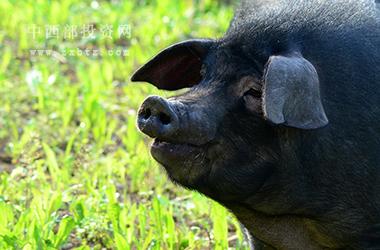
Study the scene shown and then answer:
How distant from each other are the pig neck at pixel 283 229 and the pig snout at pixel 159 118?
1.73 ft

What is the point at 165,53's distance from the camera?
4852 millimetres

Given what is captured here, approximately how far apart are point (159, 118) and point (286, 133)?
Answer: 1.61 ft

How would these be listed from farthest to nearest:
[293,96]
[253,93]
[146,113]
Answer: [253,93] → [146,113] → [293,96]

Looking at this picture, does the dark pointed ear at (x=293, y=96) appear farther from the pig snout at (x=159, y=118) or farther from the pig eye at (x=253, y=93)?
the pig snout at (x=159, y=118)

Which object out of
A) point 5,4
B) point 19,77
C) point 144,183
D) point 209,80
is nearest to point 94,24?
point 5,4

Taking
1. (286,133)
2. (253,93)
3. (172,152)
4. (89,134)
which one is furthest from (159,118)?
(89,134)

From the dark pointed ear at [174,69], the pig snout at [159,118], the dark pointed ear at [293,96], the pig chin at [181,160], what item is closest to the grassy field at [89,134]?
the dark pointed ear at [174,69]

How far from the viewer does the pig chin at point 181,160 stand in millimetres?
4305

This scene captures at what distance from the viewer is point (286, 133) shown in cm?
439

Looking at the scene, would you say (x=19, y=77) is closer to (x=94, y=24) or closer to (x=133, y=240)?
(x=94, y=24)

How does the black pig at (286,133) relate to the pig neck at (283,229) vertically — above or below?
above

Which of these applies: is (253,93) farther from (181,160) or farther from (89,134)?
(89,134)

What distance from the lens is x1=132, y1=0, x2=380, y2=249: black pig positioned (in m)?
4.32

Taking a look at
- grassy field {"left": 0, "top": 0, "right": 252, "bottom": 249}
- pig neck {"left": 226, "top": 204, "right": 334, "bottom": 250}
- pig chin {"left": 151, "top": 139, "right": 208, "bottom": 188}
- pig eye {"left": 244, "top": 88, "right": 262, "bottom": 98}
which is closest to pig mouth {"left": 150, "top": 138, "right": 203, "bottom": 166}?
pig chin {"left": 151, "top": 139, "right": 208, "bottom": 188}
